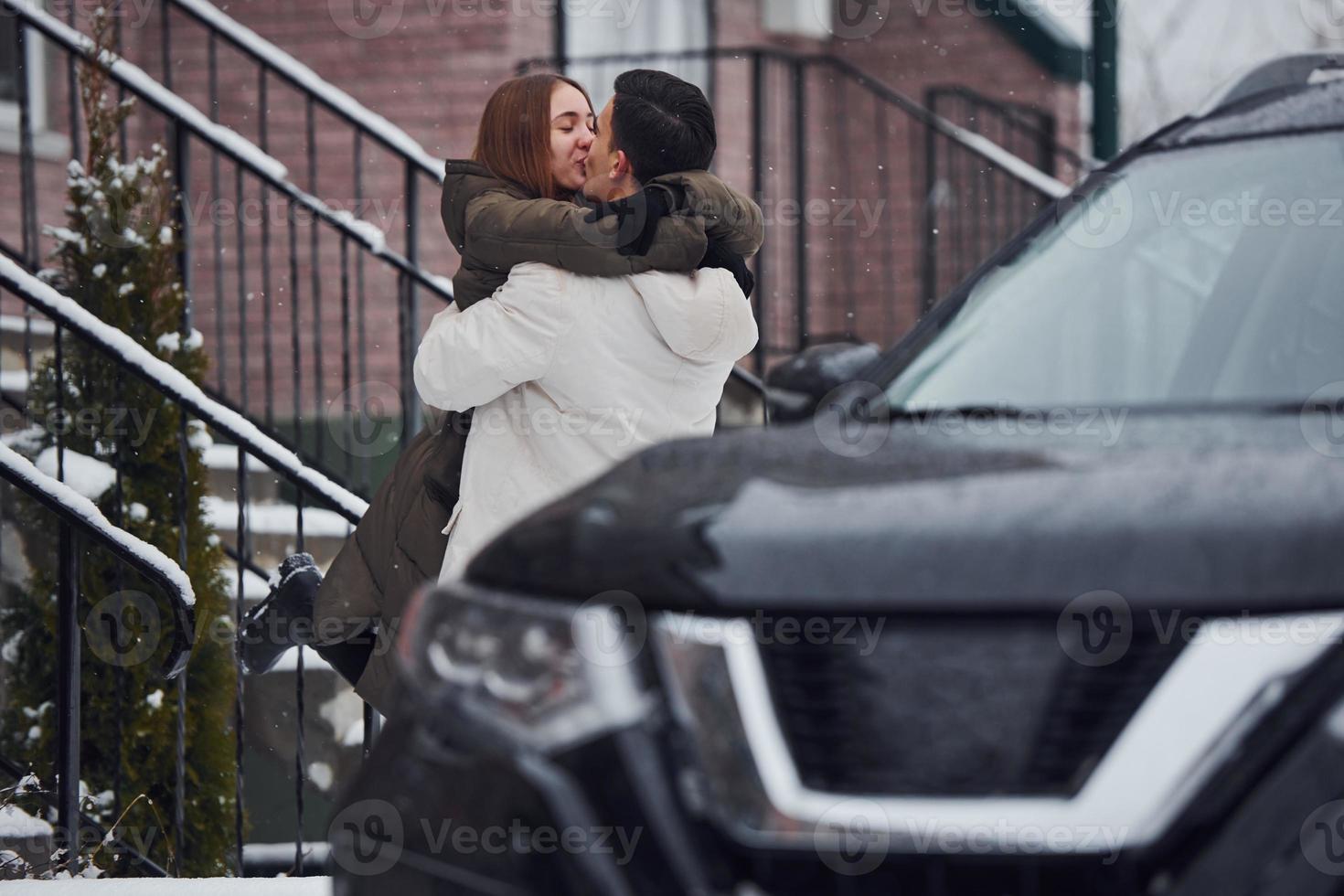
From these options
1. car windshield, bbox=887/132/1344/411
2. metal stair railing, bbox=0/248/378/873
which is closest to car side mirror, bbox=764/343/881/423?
car windshield, bbox=887/132/1344/411

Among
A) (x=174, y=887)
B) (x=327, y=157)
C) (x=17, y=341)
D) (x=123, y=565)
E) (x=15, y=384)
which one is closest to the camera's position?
(x=174, y=887)

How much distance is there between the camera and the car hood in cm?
145

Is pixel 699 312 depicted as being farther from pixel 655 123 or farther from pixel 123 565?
pixel 123 565

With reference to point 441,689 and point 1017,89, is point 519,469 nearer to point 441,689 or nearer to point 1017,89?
point 441,689

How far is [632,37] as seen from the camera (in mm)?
9914

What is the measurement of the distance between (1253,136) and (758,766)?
5.16 feet

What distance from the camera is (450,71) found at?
8.52 metres

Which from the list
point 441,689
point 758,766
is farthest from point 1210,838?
point 441,689

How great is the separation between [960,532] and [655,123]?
1.50 m

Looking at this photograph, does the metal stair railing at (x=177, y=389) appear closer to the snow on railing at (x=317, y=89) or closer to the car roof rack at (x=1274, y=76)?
the snow on railing at (x=317, y=89)

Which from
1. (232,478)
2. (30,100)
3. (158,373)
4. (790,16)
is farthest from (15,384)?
(790,16)

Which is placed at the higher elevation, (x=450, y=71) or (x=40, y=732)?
(x=450, y=71)

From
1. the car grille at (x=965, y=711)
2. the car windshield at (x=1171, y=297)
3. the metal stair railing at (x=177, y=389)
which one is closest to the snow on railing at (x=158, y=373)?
the metal stair railing at (x=177, y=389)

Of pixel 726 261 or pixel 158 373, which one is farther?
pixel 158 373
